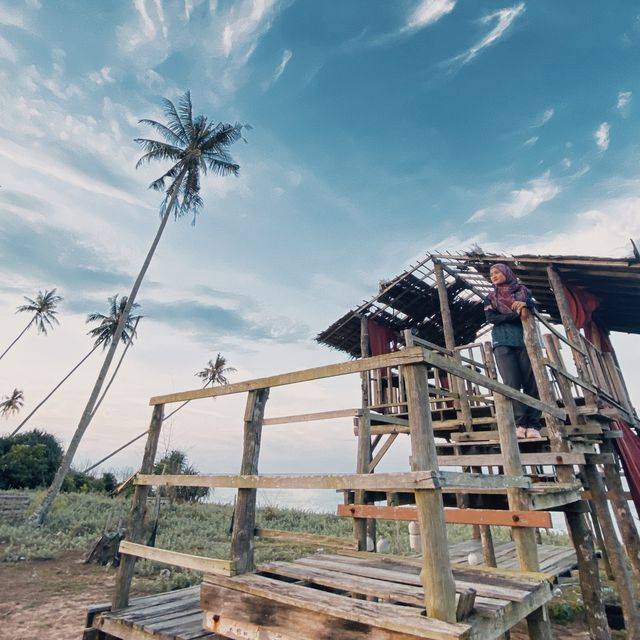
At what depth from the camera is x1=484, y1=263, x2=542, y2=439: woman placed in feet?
19.7

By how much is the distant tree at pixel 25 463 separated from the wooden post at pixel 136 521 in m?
24.7

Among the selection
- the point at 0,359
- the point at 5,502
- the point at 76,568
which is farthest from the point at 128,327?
the point at 76,568

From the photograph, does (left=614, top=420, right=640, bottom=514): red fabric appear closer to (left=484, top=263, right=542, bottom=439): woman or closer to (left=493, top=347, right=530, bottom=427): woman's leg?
(left=484, top=263, right=542, bottom=439): woman

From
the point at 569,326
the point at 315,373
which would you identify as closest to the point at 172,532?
the point at 569,326

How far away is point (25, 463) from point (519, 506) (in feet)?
92.3

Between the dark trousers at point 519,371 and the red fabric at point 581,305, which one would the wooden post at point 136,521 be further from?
the red fabric at point 581,305

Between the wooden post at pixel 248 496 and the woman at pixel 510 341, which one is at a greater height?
the woman at pixel 510 341

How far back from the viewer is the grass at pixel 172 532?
10.3 metres

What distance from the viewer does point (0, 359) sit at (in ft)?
97.6

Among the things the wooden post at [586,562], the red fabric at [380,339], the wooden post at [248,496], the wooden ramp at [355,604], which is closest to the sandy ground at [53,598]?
→ the wooden post at [586,562]

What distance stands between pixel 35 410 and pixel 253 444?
35486 mm

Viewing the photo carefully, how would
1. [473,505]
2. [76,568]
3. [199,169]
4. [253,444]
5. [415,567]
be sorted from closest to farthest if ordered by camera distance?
[253,444] < [415,567] < [473,505] < [76,568] < [199,169]

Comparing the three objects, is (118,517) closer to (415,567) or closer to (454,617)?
(415,567)

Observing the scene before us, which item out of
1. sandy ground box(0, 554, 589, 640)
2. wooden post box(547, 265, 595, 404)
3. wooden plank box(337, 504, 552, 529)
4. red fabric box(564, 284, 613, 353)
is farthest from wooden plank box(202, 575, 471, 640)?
red fabric box(564, 284, 613, 353)
